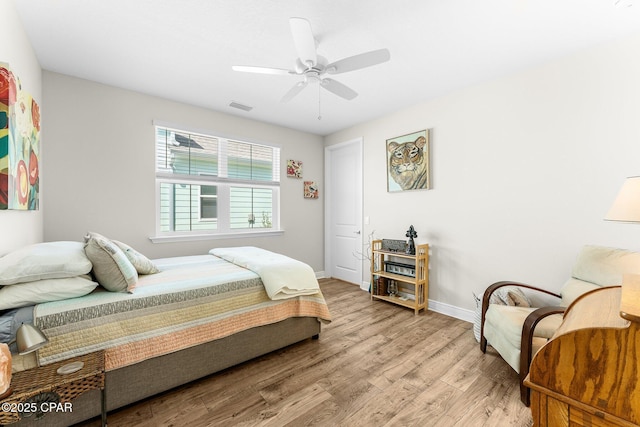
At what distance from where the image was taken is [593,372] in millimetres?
737

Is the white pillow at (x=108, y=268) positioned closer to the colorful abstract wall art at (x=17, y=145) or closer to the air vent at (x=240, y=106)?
the colorful abstract wall art at (x=17, y=145)

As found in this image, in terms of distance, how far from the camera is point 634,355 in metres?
0.70

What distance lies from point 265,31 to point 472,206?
104 inches

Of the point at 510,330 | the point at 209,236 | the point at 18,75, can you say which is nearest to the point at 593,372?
the point at 510,330

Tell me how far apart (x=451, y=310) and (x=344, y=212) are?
2.16 m

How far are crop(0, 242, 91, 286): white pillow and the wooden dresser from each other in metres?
2.29

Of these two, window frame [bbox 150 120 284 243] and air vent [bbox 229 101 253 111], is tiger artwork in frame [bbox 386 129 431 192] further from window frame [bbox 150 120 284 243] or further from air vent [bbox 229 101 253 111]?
air vent [bbox 229 101 253 111]

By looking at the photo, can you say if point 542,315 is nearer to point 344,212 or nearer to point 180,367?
point 180,367

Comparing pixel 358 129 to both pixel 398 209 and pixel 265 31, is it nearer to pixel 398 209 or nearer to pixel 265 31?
pixel 398 209

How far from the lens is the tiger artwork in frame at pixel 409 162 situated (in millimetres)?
3244

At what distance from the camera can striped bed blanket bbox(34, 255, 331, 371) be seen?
4.69 ft

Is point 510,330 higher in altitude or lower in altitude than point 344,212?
lower

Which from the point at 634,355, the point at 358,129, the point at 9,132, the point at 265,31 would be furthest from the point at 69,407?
the point at 358,129

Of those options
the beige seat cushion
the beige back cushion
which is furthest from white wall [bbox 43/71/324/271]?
the beige back cushion
